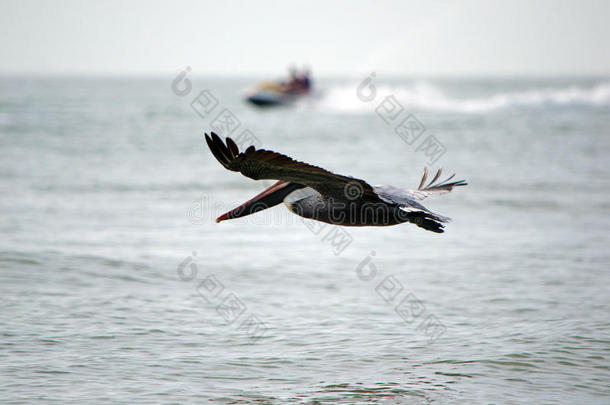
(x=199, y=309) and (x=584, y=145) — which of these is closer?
(x=199, y=309)

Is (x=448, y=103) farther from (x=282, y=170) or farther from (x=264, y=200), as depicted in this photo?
(x=282, y=170)

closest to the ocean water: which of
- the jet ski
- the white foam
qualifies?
the jet ski

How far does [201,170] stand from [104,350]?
13.6 metres

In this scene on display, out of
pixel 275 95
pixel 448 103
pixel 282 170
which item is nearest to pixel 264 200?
pixel 282 170

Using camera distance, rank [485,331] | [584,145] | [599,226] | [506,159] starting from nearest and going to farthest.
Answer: [485,331] → [599,226] → [506,159] → [584,145]

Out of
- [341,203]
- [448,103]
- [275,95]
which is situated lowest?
[341,203]

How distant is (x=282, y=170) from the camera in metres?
4.57

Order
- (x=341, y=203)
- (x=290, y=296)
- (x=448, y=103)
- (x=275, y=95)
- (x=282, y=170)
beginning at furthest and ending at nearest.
→ (x=448, y=103) → (x=275, y=95) → (x=290, y=296) → (x=341, y=203) → (x=282, y=170)

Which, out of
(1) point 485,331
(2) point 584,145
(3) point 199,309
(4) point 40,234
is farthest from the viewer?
(2) point 584,145

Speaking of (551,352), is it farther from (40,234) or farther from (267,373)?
(40,234)

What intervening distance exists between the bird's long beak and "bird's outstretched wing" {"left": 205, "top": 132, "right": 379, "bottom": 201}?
0.66 feet

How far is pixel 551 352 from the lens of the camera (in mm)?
6527

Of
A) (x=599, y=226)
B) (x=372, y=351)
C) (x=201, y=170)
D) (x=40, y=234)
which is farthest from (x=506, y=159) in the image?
(x=372, y=351)

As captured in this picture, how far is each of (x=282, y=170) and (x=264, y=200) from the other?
53cm
